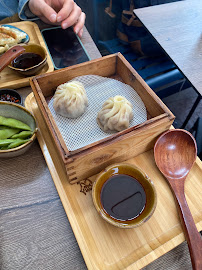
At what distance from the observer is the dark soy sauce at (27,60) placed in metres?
1.34

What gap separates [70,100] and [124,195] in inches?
21.8

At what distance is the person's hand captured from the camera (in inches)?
59.6

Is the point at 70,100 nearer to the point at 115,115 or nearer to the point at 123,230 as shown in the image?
the point at 115,115

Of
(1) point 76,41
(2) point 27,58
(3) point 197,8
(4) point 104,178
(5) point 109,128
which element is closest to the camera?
(4) point 104,178

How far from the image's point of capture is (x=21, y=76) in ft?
4.46

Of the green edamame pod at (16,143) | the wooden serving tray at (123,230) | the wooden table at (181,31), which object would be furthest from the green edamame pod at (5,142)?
the wooden table at (181,31)

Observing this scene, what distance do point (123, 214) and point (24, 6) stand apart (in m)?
1.67

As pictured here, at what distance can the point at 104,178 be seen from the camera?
36.9 inches

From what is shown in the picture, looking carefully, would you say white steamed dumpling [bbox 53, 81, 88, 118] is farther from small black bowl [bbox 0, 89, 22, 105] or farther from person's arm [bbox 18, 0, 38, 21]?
person's arm [bbox 18, 0, 38, 21]

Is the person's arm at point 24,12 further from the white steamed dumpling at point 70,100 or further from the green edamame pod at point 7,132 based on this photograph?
the green edamame pod at point 7,132

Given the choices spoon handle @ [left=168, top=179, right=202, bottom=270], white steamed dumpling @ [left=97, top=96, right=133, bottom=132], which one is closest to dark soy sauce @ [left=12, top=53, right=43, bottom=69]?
white steamed dumpling @ [left=97, top=96, right=133, bottom=132]

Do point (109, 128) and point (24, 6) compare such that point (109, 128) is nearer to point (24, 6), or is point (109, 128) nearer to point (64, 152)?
point (64, 152)

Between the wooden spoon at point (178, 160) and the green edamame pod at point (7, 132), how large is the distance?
73 centimetres

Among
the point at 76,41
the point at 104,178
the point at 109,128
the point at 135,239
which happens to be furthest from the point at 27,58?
the point at 135,239
